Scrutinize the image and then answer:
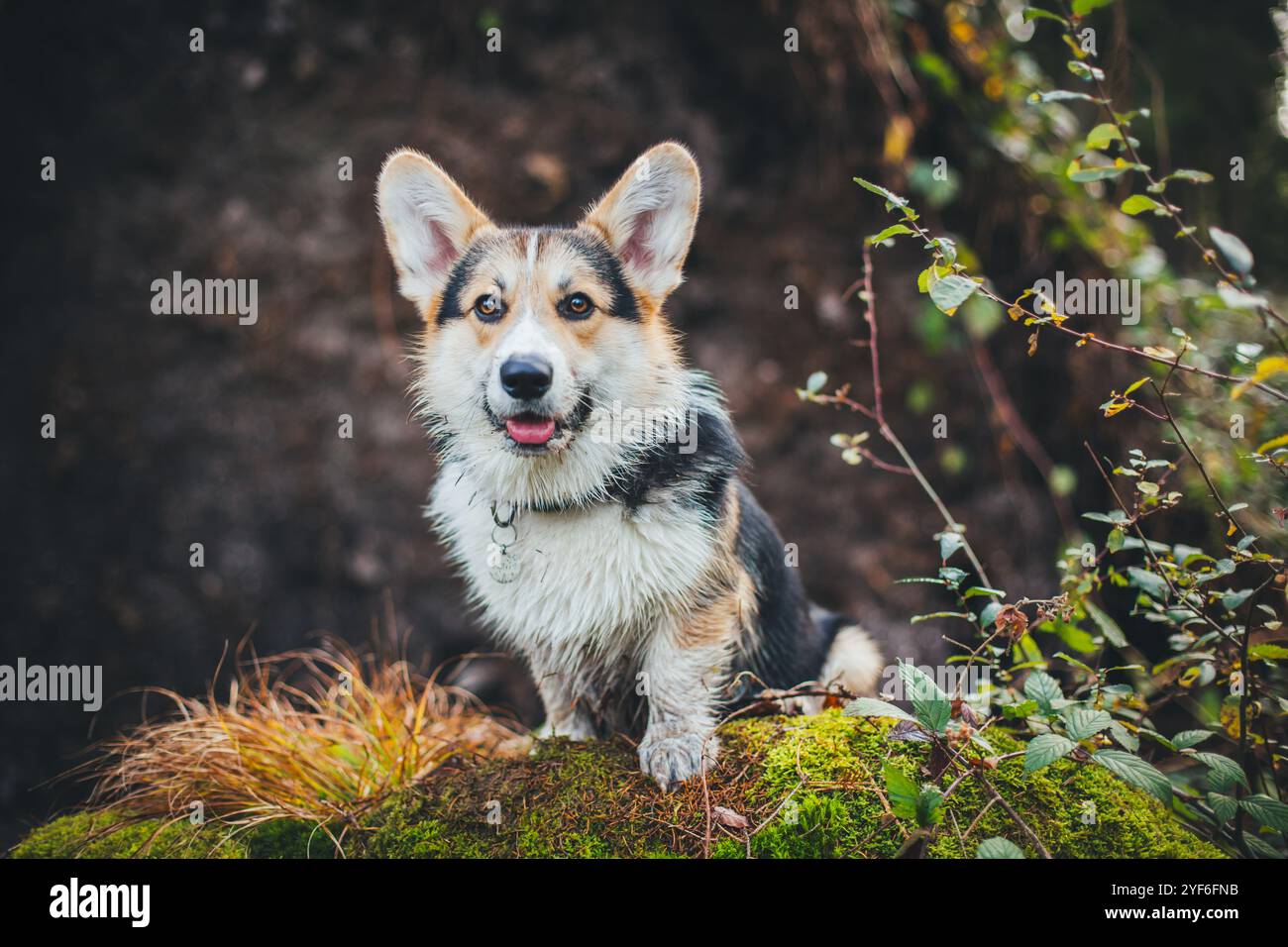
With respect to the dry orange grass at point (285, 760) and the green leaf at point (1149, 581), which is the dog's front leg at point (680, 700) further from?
the green leaf at point (1149, 581)

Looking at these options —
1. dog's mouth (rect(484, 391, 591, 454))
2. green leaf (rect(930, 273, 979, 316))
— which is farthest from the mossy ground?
green leaf (rect(930, 273, 979, 316))

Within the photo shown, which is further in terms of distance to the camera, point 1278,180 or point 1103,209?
→ point 1278,180

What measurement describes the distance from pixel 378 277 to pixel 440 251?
327 centimetres

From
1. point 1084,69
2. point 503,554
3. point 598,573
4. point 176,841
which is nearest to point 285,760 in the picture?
point 176,841

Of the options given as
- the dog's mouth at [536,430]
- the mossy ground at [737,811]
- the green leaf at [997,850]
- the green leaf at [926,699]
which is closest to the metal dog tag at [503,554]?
the dog's mouth at [536,430]

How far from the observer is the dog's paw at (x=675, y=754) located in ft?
9.29

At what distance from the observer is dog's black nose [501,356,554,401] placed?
262 cm

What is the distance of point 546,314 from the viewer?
288 cm

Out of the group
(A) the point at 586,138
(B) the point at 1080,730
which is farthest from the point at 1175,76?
(B) the point at 1080,730
